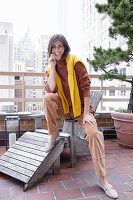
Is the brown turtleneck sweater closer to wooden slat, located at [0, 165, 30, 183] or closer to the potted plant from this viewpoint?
wooden slat, located at [0, 165, 30, 183]

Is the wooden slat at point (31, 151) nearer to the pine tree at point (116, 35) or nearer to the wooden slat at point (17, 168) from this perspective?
the wooden slat at point (17, 168)

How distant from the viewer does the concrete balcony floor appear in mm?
1568

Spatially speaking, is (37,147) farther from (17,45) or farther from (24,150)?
(17,45)

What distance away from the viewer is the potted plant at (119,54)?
2719mm

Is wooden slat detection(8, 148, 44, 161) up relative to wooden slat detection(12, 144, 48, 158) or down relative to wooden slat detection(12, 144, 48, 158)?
→ down

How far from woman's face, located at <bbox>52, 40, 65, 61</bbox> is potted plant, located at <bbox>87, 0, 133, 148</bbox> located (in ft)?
4.40

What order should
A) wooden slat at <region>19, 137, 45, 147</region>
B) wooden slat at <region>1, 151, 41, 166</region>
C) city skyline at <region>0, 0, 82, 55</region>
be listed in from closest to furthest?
wooden slat at <region>1, 151, 41, 166</region> → wooden slat at <region>19, 137, 45, 147</region> → city skyline at <region>0, 0, 82, 55</region>

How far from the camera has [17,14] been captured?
15.7ft

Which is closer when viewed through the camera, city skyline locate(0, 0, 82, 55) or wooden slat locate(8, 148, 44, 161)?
wooden slat locate(8, 148, 44, 161)

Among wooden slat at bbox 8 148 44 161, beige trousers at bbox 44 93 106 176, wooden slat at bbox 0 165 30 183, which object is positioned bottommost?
wooden slat at bbox 0 165 30 183

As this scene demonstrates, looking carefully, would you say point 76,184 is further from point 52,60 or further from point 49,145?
point 52,60

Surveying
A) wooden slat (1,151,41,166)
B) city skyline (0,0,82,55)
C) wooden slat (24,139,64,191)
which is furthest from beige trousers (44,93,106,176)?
city skyline (0,0,82,55)

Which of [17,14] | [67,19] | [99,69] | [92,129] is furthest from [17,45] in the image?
[92,129]

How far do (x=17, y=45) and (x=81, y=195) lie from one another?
15.7 feet
